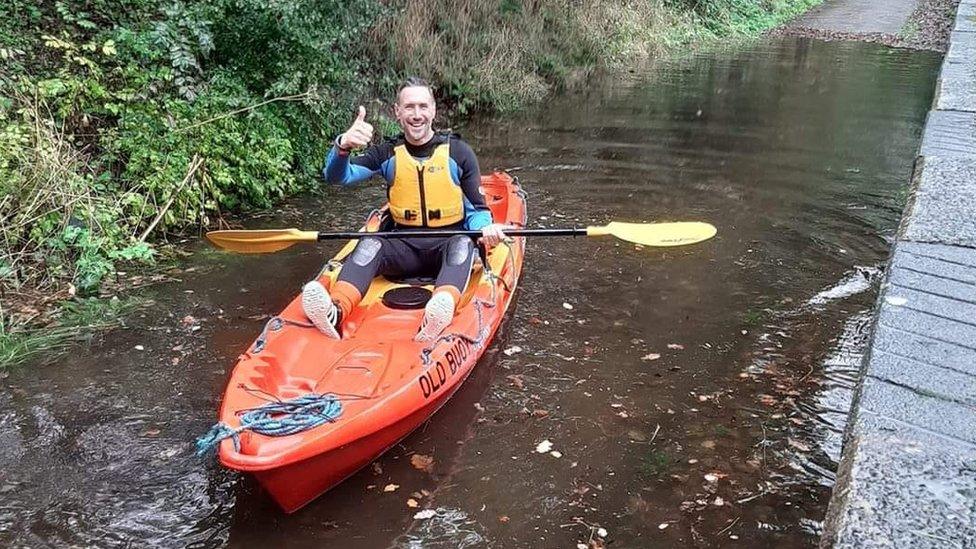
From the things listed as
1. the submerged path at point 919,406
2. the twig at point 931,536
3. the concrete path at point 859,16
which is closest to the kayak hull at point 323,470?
the submerged path at point 919,406

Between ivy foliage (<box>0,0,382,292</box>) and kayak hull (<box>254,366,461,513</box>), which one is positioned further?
ivy foliage (<box>0,0,382,292</box>)

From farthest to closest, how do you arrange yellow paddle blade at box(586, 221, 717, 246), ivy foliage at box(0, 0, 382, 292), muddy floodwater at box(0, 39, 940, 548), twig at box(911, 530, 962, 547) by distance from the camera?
ivy foliage at box(0, 0, 382, 292)
yellow paddle blade at box(586, 221, 717, 246)
muddy floodwater at box(0, 39, 940, 548)
twig at box(911, 530, 962, 547)

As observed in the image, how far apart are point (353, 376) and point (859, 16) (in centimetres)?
2236

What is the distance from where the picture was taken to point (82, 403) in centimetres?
397

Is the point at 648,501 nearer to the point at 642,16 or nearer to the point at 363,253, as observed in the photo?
the point at 363,253

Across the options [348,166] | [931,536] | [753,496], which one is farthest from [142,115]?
[931,536]

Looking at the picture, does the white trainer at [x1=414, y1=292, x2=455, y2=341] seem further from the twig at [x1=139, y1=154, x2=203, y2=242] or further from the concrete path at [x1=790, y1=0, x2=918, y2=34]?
the concrete path at [x1=790, y1=0, x2=918, y2=34]

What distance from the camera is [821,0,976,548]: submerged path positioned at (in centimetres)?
146

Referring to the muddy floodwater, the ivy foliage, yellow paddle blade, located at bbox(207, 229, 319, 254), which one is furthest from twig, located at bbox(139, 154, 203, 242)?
yellow paddle blade, located at bbox(207, 229, 319, 254)

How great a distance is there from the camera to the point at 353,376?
3.58m

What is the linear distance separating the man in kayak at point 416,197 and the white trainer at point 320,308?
0.22ft

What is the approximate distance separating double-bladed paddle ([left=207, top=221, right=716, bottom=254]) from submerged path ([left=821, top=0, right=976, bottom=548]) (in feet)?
5.70

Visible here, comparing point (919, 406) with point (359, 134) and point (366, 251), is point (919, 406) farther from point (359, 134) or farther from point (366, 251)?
point (366, 251)

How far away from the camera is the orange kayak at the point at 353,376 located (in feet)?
9.62
